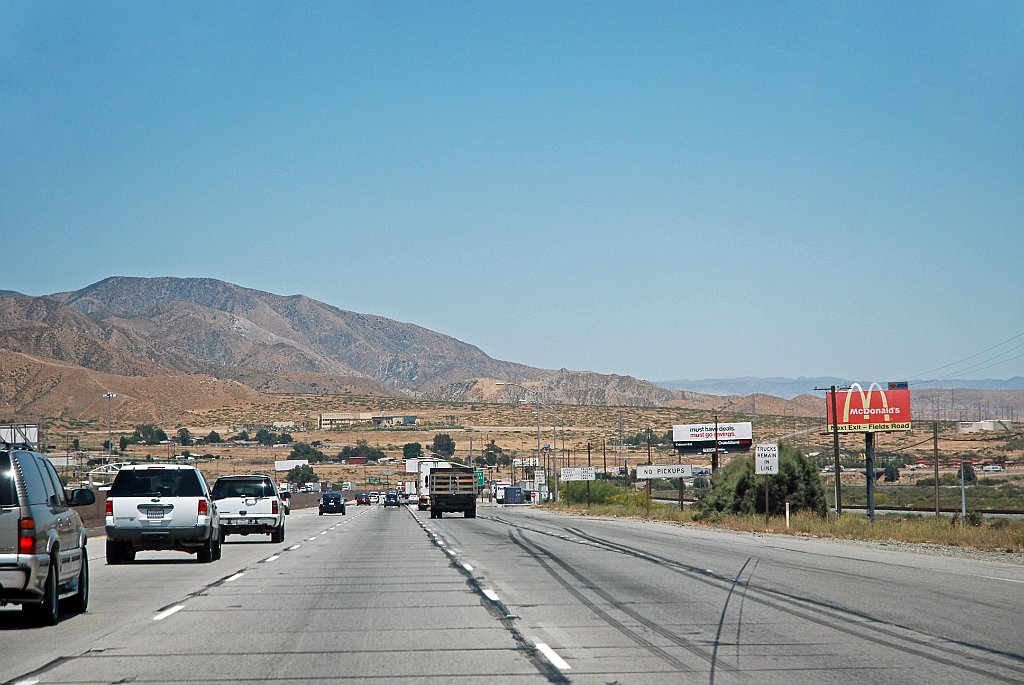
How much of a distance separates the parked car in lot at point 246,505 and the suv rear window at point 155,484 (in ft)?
31.9

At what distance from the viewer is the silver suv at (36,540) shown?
13.7 metres

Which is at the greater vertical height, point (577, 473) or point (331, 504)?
point (577, 473)

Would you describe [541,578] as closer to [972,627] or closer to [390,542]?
[972,627]

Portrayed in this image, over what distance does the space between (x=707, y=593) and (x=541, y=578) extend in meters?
3.86

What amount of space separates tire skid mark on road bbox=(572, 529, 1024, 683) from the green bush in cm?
3696

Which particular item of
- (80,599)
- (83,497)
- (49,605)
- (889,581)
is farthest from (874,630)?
(83,497)

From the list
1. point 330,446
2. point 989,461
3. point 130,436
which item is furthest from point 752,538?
point 330,446

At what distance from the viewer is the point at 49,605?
1469cm

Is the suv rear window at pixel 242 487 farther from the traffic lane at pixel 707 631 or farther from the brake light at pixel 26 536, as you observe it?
the brake light at pixel 26 536

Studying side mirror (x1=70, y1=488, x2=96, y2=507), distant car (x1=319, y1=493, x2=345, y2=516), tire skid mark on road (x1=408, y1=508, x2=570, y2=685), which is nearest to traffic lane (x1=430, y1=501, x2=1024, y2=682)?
tire skid mark on road (x1=408, y1=508, x2=570, y2=685)

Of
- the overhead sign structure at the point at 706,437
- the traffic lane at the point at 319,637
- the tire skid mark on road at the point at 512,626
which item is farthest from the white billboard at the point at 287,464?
the traffic lane at the point at 319,637

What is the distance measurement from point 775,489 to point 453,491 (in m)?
17.8

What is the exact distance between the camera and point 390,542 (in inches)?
1494

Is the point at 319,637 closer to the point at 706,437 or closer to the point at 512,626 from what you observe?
the point at 512,626
